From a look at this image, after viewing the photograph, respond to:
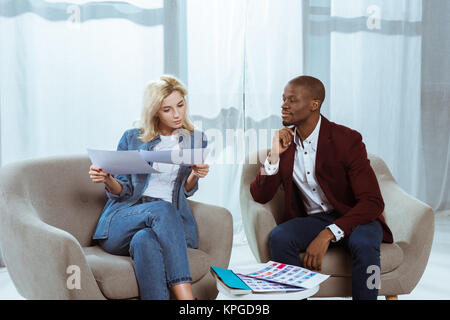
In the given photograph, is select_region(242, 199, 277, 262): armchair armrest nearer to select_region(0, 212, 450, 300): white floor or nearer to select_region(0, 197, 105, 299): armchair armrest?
select_region(0, 212, 450, 300): white floor

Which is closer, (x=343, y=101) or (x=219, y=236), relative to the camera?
(x=219, y=236)

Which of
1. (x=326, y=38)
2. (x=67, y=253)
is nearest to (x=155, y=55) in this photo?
(x=326, y=38)

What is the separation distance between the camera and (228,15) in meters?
3.34

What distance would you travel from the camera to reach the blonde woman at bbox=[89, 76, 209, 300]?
1.78 meters

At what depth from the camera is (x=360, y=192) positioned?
209cm

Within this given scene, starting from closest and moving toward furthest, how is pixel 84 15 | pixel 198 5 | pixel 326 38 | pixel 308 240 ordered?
pixel 308 240
pixel 84 15
pixel 198 5
pixel 326 38

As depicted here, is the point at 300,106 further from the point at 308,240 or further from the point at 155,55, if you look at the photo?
the point at 155,55

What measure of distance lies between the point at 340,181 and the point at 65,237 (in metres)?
1.13

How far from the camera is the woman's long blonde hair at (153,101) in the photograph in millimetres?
2120

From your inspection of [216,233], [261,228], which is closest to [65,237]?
[216,233]

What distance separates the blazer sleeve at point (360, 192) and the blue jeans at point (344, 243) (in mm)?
39

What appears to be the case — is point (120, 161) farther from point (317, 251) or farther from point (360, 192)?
point (360, 192)

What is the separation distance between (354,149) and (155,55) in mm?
1539

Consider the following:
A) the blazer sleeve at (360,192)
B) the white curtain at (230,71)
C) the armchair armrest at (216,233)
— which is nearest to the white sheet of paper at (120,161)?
the armchair armrest at (216,233)
